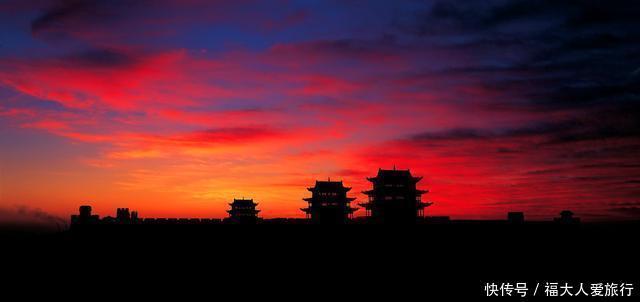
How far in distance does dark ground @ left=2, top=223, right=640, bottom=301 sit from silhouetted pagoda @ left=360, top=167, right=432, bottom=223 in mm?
44906

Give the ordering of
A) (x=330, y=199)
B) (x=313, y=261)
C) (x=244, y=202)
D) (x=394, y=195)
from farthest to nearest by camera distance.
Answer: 1. (x=244, y=202)
2. (x=330, y=199)
3. (x=394, y=195)
4. (x=313, y=261)

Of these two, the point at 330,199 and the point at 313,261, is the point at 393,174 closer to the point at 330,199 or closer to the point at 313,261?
the point at 330,199

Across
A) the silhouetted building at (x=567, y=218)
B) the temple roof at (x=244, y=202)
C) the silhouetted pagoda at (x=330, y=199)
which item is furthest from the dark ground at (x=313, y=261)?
the temple roof at (x=244, y=202)

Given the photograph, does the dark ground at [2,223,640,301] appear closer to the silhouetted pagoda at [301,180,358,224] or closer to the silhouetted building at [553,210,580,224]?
the silhouetted building at [553,210,580,224]

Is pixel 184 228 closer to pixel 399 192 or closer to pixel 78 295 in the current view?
pixel 78 295

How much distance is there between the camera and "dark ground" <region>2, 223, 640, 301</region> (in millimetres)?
17969

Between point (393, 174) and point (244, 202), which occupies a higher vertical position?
point (393, 174)

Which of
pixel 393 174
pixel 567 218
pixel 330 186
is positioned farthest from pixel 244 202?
pixel 567 218

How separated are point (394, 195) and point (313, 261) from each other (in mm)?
54390

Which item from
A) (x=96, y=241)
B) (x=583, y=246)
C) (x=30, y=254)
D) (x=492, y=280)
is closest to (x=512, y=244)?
(x=583, y=246)

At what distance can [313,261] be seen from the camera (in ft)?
70.7

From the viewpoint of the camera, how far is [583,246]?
86.5 feet

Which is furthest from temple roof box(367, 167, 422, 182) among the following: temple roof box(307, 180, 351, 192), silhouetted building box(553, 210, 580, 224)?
silhouetted building box(553, 210, 580, 224)

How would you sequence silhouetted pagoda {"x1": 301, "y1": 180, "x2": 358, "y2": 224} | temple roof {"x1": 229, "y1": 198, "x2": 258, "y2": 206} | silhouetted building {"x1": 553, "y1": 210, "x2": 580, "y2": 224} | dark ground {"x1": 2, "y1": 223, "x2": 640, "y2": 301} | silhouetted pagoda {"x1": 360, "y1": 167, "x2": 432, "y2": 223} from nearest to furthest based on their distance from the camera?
dark ground {"x1": 2, "y1": 223, "x2": 640, "y2": 301}, silhouetted building {"x1": 553, "y1": 210, "x2": 580, "y2": 224}, silhouetted pagoda {"x1": 360, "y1": 167, "x2": 432, "y2": 223}, silhouetted pagoda {"x1": 301, "y1": 180, "x2": 358, "y2": 224}, temple roof {"x1": 229, "y1": 198, "x2": 258, "y2": 206}
